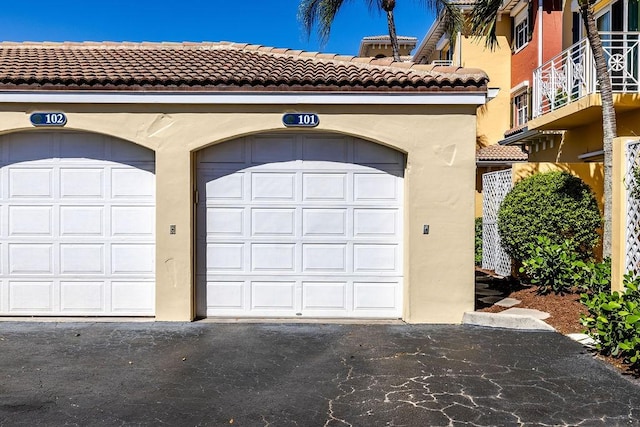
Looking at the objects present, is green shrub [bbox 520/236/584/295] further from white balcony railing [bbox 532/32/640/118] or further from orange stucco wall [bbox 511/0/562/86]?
orange stucco wall [bbox 511/0/562/86]

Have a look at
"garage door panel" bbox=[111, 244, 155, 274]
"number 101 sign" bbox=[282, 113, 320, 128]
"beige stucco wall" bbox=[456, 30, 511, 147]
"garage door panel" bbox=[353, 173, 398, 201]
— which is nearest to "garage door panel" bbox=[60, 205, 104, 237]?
"garage door panel" bbox=[111, 244, 155, 274]

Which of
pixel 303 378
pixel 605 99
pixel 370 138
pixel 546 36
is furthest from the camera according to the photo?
pixel 546 36

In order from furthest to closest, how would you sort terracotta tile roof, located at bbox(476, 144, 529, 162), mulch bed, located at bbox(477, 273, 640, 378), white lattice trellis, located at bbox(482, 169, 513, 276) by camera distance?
terracotta tile roof, located at bbox(476, 144, 529, 162)
white lattice trellis, located at bbox(482, 169, 513, 276)
mulch bed, located at bbox(477, 273, 640, 378)

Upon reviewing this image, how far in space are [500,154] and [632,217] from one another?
49.3 ft

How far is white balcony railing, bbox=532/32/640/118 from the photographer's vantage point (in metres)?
12.0

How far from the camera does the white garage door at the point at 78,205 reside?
917 cm

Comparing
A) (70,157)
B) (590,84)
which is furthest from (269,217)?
(590,84)

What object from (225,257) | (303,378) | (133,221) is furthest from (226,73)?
(303,378)

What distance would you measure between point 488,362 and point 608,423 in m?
1.94

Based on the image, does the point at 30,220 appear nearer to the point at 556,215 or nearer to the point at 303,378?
the point at 303,378

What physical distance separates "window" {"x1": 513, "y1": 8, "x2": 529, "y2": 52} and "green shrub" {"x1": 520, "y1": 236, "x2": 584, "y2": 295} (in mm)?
12790

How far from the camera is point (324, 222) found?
363 inches

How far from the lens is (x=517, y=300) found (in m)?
10.1

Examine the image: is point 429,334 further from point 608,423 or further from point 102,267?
point 102,267
